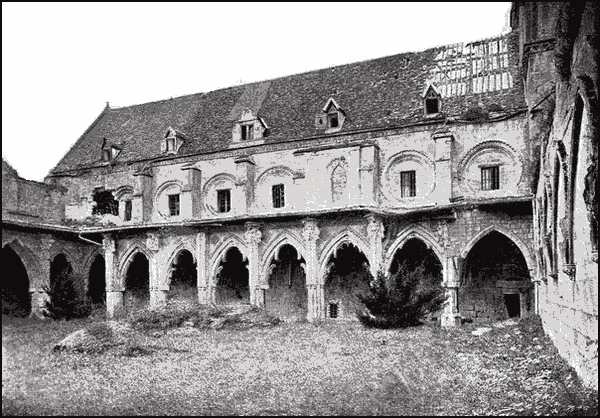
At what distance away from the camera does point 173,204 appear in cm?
2919

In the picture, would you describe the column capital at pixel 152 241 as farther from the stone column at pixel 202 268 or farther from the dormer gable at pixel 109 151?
the dormer gable at pixel 109 151

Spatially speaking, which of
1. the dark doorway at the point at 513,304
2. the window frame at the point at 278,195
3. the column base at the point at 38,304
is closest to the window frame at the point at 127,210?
the window frame at the point at 278,195

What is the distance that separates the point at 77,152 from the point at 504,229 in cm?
2070

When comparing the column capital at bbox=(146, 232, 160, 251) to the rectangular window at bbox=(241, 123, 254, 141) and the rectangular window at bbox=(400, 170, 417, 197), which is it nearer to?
the rectangular window at bbox=(241, 123, 254, 141)

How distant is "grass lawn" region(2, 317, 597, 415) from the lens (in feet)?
11.9

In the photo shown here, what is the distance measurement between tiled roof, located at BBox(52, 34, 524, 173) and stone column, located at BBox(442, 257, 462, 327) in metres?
5.77

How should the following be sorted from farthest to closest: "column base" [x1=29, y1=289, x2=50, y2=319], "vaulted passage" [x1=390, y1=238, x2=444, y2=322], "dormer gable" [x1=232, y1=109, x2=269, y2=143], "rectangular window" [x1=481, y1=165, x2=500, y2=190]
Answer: "dormer gable" [x1=232, y1=109, x2=269, y2=143] < "vaulted passage" [x1=390, y1=238, x2=444, y2=322] < "rectangular window" [x1=481, y1=165, x2=500, y2=190] < "column base" [x1=29, y1=289, x2=50, y2=319]

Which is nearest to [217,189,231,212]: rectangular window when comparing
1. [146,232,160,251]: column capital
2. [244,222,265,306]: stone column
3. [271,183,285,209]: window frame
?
[271,183,285,209]: window frame

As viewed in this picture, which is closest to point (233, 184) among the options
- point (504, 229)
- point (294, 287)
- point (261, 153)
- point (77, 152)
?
point (261, 153)

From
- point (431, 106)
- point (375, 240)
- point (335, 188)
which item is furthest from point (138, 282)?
point (431, 106)

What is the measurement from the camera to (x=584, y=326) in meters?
8.57

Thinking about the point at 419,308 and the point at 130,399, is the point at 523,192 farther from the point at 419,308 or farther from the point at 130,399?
the point at 130,399

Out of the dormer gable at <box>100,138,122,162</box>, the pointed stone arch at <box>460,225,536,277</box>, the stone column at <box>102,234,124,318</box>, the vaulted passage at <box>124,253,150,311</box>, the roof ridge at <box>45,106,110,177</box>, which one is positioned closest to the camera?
the pointed stone arch at <box>460,225,536,277</box>

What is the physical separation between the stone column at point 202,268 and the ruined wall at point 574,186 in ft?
48.4
